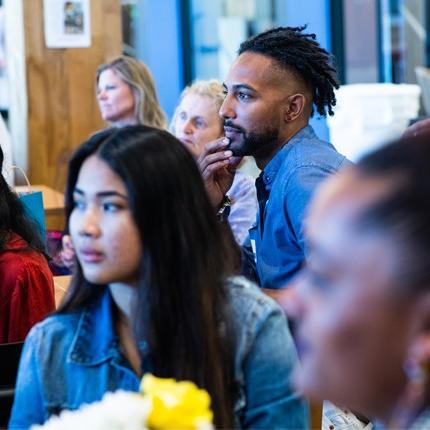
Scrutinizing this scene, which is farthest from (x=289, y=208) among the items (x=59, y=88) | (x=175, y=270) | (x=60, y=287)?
(x=59, y=88)

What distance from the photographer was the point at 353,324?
1056 mm

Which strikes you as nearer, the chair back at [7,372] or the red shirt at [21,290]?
the chair back at [7,372]

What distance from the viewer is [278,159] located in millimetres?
3043

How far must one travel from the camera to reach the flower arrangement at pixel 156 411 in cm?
127

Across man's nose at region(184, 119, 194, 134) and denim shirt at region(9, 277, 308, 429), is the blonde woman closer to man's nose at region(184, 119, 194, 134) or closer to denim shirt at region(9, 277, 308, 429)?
man's nose at region(184, 119, 194, 134)

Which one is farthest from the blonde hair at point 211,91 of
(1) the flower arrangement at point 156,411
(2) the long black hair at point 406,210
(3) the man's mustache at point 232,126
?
(2) the long black hair at point 406,210

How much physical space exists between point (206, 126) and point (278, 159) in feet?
5.06

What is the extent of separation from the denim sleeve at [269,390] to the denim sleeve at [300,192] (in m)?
0.98

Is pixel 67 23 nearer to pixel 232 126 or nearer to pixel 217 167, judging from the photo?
pixel 232 126

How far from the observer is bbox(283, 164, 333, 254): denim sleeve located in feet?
9.05

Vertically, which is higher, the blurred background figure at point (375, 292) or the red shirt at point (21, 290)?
the blurred background figure at point (375, 292)

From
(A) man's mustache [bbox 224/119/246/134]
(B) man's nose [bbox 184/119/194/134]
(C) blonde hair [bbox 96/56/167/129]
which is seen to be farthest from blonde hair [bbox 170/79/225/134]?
(A) man's mustache [bbox 224/119/246/134]

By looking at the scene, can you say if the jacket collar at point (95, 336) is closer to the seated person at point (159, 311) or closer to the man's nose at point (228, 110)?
the seated person at point (159, 311)

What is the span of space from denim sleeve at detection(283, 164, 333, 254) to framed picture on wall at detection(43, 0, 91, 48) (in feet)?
13.6
